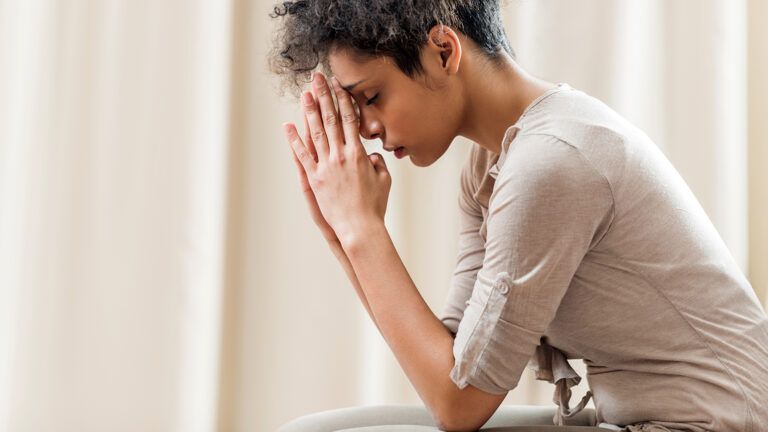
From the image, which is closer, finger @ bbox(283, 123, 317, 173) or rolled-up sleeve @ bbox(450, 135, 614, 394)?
rolled-up sleeve @ bbox(450, 135, 614, 394)

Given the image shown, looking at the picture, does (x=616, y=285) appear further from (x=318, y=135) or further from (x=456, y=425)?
(x=318, y=135)

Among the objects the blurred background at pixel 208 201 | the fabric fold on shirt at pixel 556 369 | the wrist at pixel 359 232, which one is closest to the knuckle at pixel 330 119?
the wrist at pixel 359 232

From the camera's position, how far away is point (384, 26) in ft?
3.29

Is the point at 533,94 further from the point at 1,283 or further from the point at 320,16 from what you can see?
the point at 1,283

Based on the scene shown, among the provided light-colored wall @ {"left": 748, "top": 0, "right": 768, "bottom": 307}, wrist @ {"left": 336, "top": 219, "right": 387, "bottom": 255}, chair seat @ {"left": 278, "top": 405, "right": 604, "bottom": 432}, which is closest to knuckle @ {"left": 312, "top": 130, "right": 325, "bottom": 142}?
wrist @ {"left": 336, "top": 219, "right": 387, "bottom": 255}

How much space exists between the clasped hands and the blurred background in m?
0.68

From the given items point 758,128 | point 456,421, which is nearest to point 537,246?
point 456,421

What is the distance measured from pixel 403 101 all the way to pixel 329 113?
0.13 m

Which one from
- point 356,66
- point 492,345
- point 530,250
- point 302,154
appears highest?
point 356,66

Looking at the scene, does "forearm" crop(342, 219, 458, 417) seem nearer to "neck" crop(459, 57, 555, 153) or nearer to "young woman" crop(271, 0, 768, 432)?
"young woman" crop(271, 0, 768, 432)

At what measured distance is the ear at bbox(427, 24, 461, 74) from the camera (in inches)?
40.4

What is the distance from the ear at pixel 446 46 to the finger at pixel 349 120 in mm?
143

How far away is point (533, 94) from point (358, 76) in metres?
0.23

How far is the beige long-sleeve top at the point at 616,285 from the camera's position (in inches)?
35.1
